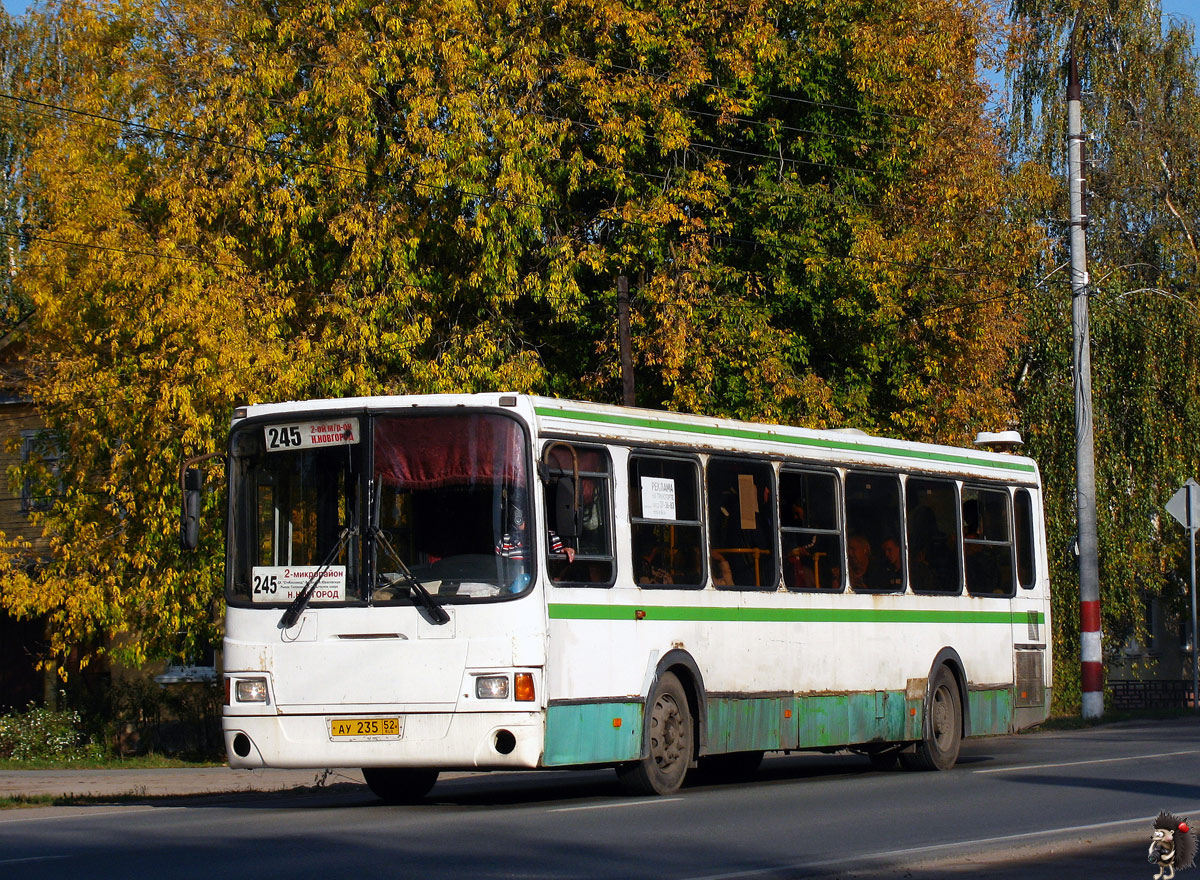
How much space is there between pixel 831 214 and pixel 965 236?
2.21 metres

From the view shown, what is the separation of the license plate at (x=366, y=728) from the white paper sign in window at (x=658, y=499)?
2.77 meters

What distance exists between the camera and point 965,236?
2800 centimetres

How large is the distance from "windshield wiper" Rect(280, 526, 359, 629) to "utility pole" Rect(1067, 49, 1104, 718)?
18089 mm

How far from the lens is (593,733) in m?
13.0

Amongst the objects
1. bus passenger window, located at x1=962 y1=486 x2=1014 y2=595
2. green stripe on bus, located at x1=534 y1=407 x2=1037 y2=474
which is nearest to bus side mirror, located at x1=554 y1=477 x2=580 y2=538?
green stripe on bus, located at x1=534 y1=407 x2=1037 y2=474

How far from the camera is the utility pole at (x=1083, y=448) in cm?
2805

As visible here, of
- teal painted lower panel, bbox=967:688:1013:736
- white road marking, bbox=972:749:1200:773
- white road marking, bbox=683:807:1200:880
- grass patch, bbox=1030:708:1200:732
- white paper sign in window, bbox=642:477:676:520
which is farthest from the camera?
grass patch, bbox=1030:708:1200:732

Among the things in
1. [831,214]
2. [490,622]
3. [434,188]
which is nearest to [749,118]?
[831,214]

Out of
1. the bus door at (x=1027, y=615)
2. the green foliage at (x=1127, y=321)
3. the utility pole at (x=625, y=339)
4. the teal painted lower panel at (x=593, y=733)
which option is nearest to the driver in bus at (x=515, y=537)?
the teal painted lower panel at (x=593, y=733)

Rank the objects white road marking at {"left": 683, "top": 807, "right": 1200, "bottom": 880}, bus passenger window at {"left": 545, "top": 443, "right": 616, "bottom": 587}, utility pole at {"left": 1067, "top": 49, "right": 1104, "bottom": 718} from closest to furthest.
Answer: white road marking at {"left": 683, "top": 807, "right": 1200, "bottom": 880} < bus passenger window at {"left": 545, "top": 443, "right": 616, "bottom": 587} < utility pole at {"left": 1067, "top": 49, "right": 1104, "bottom": 718}

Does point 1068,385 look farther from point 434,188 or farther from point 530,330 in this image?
point 434,188

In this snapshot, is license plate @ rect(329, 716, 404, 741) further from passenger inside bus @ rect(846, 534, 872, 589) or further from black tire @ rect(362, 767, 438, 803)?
passenger inside bus @ rect(846, 534, 872, 589)

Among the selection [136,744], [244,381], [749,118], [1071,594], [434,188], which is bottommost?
[136,744]
